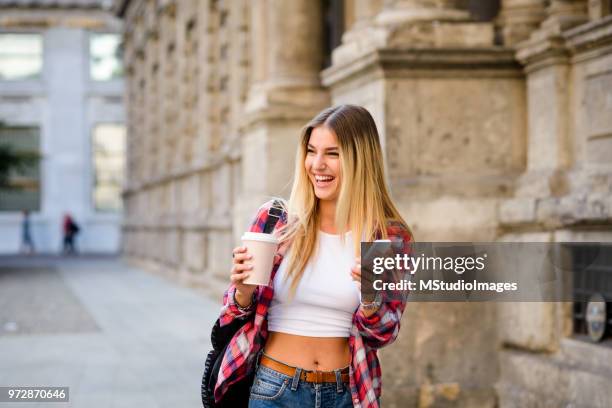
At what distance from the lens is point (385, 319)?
3213 mm

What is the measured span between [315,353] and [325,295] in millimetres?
189

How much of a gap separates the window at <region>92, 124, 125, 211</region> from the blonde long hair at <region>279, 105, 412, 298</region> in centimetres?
4351

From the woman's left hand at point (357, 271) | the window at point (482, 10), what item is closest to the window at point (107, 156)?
the window at point (482, 10)

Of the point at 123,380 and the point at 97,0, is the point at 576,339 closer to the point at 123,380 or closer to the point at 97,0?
the point at 123,380

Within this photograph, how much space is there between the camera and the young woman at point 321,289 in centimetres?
331

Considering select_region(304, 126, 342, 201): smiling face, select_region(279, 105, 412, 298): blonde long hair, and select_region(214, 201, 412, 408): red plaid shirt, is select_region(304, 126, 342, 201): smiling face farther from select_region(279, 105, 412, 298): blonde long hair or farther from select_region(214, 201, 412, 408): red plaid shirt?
select_region(214, 201, 412, 408): red plaid shirt

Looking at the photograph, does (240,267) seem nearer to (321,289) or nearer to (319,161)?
(321,289)

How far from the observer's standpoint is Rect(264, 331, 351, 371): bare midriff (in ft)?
11.0

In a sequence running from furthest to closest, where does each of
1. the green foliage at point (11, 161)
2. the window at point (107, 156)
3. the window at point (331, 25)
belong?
the window at point (107, 156) < the green foliage at point (11, 161) < the window at point (331, 25)

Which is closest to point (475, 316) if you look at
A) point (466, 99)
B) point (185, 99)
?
point (466, 99)

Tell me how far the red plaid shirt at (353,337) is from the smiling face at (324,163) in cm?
18

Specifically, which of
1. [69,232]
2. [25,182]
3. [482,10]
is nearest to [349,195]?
[482,10]

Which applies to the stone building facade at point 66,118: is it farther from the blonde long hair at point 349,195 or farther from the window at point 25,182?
the blonde long hair at point 349,195

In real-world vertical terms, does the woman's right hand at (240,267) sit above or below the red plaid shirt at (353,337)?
above
